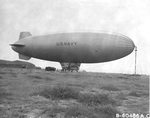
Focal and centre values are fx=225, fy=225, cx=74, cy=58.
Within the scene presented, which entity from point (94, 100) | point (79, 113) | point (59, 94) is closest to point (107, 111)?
point (79, 113)

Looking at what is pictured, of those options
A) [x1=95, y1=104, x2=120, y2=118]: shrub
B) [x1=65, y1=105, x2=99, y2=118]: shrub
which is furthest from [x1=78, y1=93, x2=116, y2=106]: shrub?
[x1=65, y1=105, x2=99, y2=118]: shrub

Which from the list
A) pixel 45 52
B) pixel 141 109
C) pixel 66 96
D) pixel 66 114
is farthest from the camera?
pixel 45 52

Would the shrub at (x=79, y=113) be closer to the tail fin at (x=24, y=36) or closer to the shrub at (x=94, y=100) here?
the shrub at (x=94, y=100)

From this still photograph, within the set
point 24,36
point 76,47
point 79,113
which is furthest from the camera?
point 24,36

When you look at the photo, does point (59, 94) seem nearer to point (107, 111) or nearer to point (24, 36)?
point (107, 111)

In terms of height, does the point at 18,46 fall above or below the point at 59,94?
above

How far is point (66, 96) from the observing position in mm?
12531

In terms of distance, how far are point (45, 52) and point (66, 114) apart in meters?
32.6

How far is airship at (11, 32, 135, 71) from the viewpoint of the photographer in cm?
3725

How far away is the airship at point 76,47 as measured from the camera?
3725 cm

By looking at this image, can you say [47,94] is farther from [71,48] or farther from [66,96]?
[71,48]

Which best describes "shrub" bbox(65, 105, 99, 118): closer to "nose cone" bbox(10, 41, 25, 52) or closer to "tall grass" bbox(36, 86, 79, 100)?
"tall grass" bbox(36, 86, 79, 100)

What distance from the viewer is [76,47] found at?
126 feet

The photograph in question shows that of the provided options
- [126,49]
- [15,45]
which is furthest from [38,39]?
[126,49]
